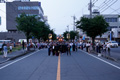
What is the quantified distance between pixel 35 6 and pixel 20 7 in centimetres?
641

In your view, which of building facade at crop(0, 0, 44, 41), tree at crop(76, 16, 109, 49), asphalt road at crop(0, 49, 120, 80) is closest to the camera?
asphalt road at crop(0, 49, 120, 80)

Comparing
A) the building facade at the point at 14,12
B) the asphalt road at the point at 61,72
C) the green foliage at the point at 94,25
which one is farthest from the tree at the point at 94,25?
the building facade at the point at 14,12

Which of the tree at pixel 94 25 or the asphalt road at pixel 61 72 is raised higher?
the tree at pixel 94 25

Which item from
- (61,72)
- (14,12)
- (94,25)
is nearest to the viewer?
(61,72)

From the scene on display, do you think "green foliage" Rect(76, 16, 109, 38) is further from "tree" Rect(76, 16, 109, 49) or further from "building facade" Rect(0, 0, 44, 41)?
"building facade" Rect(0, 0, 44, 41)

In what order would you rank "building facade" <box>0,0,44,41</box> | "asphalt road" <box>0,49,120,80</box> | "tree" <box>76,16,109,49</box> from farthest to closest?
"building facade" <box>0,0,44,41</box> → "tree" <box>76,16,109,49</box> → "asphalt road" <box>0,49,120,80</box>

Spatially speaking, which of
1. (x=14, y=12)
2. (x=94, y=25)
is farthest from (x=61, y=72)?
(x=14, y=12)

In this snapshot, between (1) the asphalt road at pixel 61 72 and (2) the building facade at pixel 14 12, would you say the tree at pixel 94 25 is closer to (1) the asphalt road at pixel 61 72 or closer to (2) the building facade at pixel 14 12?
(1) the asphalt road at pixel 61 72

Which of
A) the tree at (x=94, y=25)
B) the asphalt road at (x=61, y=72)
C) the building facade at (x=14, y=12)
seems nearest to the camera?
the asphalt road at (x=61, y=72)

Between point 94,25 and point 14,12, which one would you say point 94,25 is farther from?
point 14,12

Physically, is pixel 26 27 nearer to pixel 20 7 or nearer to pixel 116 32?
pixel 116 32

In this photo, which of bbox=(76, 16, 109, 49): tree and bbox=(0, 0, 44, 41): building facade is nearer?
bbox=(76, 16, 109, 49): tree

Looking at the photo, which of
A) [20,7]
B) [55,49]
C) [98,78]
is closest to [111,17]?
[20,7]

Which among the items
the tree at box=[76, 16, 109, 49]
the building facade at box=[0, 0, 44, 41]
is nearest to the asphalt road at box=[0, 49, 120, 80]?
the tree at box=[76, 16, 109, 49]
